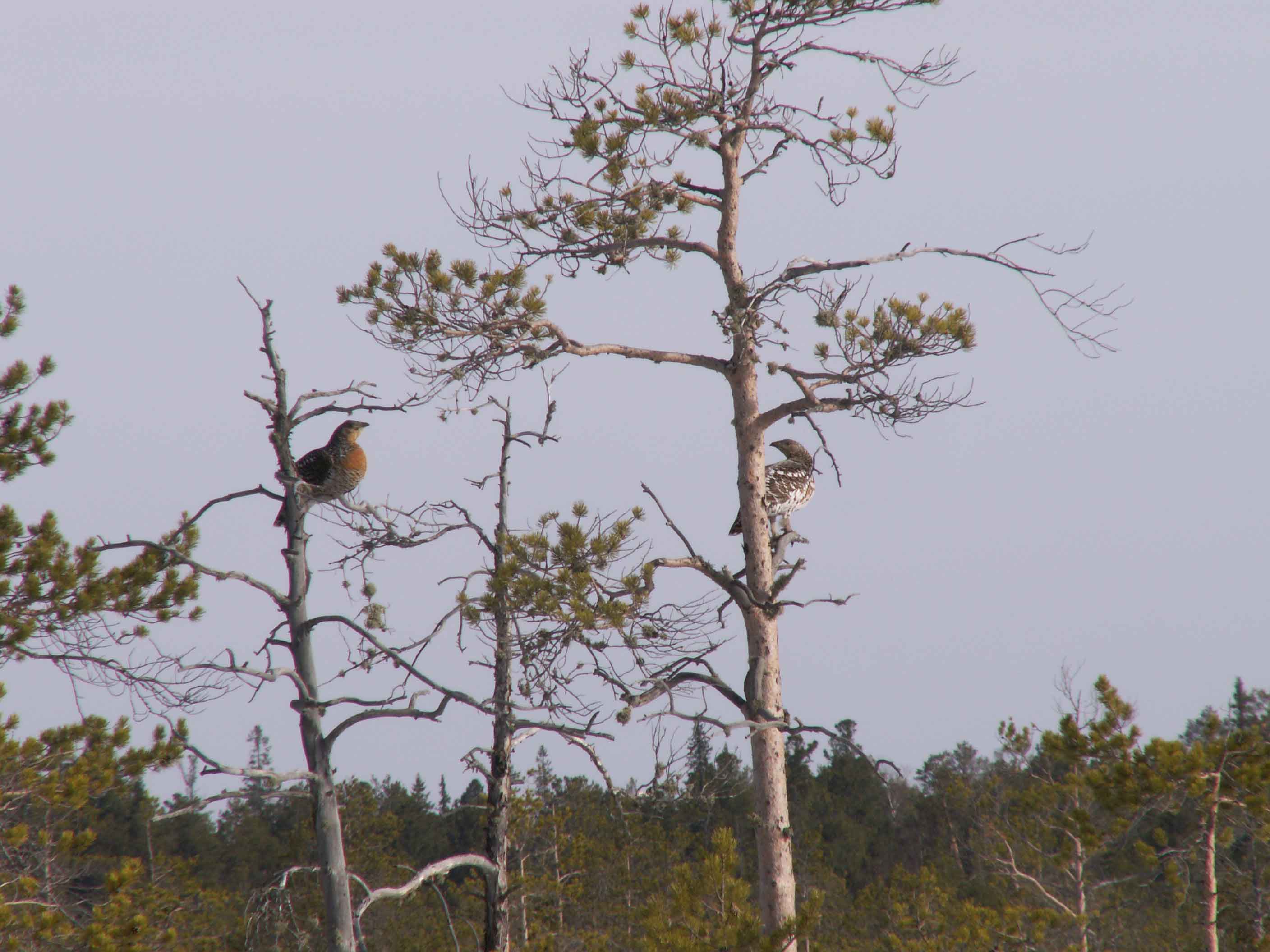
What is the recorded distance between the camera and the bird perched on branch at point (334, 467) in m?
9.20

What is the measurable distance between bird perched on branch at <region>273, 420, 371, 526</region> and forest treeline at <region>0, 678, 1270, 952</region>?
9.22 ft

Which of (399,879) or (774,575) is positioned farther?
(399,879)

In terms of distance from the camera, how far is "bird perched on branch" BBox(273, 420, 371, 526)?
362 inches

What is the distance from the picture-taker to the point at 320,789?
7.87m

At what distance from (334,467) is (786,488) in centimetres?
372

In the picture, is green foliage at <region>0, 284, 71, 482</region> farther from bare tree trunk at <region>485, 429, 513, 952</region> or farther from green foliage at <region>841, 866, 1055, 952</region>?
green foliage at <region>841, 866, 1055, 952</region>

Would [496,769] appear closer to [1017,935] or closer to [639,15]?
[639,15]

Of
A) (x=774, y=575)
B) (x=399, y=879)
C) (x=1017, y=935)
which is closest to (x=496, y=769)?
(x=774, y=575)

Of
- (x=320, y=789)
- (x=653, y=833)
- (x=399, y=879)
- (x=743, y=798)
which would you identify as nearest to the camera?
(x=320, y=789)

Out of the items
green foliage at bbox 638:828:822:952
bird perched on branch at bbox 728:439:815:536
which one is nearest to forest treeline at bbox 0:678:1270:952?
green foliage at bbox 638:828:822:952

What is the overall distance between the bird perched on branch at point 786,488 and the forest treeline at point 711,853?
1.81 meters

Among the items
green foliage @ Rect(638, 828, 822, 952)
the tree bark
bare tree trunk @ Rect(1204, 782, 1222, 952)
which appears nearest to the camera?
the tree bark

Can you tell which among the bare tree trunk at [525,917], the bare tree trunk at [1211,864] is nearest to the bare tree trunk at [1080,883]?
the bare tree trunk at [1211,864]

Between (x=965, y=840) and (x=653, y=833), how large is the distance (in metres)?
12.5
